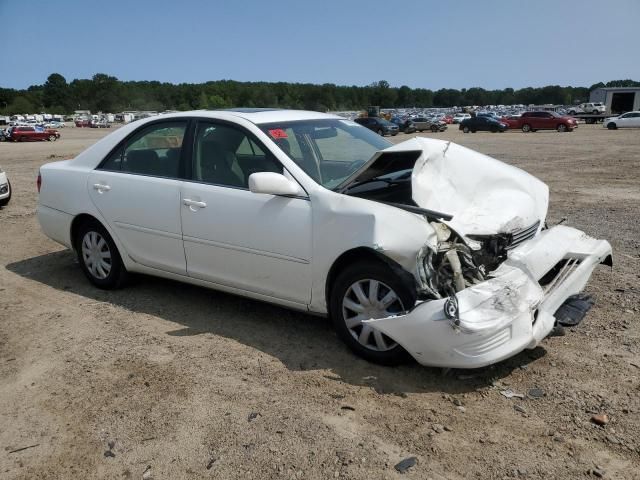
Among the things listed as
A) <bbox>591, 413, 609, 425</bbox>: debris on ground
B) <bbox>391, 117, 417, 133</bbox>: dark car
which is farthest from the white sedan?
<bbox>391, 117, 417, 133</bbox>: dark car

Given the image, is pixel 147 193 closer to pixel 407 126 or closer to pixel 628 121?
pixel 628 121

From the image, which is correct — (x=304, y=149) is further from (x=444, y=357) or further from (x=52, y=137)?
(x=52, y=137)

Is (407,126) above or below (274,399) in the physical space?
below

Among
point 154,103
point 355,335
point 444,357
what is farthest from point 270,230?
point 154,103

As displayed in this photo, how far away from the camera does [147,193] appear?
468 centimetres

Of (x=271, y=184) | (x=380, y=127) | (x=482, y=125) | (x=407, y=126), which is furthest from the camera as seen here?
(x=407, y=126)

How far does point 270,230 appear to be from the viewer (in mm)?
3953

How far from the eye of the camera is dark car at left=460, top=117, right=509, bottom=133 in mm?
43250

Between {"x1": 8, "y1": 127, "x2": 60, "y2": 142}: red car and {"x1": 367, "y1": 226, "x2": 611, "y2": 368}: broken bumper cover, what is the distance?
48040mm

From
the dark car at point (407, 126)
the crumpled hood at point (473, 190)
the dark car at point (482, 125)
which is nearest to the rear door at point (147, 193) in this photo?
the crumpled hood at point (473, 190)

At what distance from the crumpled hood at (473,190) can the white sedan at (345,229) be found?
0.01 m

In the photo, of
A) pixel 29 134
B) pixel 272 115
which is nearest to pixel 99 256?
pixel 272 115

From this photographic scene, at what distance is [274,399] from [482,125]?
44327mm

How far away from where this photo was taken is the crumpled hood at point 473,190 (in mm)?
3623
